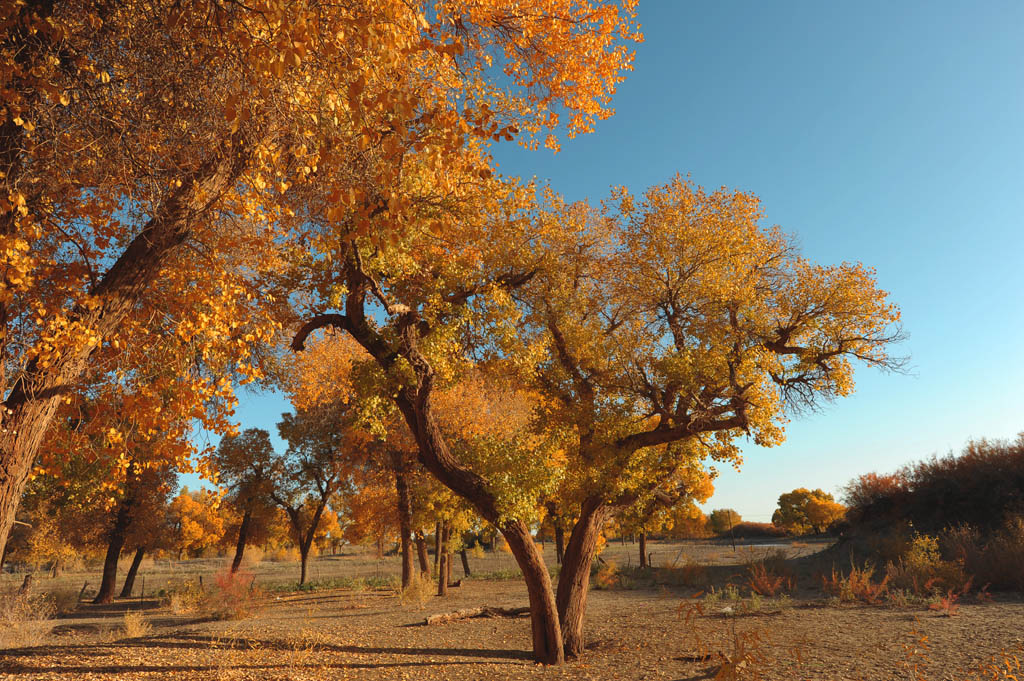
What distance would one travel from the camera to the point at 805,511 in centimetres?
5172

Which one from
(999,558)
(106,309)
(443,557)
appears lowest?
(443,557)

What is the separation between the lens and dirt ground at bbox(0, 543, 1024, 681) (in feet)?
23.1

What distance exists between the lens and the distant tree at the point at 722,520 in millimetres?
61656

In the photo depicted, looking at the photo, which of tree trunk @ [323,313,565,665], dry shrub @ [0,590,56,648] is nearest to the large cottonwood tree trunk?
tree trunk @ [323,313,565,665]

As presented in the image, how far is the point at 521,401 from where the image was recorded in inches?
838

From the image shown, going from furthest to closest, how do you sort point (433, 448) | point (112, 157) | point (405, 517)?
point (405, 517)
point (433, 448)
point (112, 157)

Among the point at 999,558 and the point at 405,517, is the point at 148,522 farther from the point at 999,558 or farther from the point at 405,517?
the point at 999,558

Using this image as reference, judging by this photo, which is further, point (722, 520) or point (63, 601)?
point (722, 520)

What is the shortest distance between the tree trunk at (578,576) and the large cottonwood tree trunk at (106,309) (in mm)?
7966

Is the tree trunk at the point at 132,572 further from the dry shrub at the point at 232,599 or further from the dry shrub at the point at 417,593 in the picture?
the dry shrub at the point at 417,593

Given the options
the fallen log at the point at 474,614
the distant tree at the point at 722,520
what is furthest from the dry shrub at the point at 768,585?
the distant tree at the point at 722,520

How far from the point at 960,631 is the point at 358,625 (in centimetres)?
1147

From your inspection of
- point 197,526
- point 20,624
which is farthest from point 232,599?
point 197,526

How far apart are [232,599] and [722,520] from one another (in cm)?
6001
